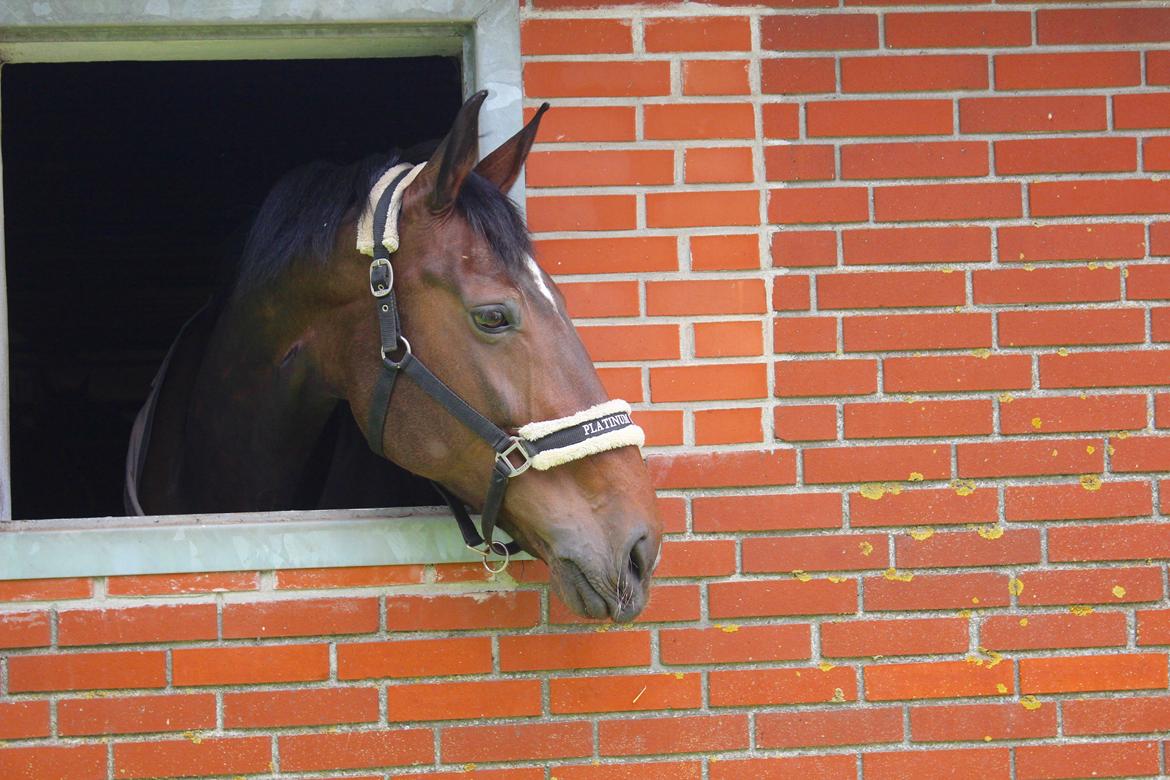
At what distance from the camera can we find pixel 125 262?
618cm

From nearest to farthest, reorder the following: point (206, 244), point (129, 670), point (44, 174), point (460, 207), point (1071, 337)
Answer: point (460, 207), point (129, 670), point (1071, 337), point (44, 174), point (206, 244)

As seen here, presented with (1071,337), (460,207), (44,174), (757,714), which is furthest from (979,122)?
(44,174)

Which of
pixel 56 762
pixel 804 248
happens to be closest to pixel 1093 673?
pixel 804 248

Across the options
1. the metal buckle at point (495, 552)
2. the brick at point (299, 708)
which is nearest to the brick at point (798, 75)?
the metal buckle at point (495, 552)

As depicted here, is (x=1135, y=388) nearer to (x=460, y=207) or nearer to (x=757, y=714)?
(x=757, y=714)

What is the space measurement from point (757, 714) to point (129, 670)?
4.56 ft

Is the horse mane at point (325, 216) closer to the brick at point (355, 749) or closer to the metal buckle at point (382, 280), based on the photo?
the metal buckle at point (382, 280)

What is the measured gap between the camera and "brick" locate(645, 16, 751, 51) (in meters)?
2.65

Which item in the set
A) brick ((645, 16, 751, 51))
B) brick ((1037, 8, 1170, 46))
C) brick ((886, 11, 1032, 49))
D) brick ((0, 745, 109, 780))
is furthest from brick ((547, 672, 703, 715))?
brick ((1037, 8, 1170, 46))

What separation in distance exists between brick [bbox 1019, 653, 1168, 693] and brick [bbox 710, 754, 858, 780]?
455 millimetres

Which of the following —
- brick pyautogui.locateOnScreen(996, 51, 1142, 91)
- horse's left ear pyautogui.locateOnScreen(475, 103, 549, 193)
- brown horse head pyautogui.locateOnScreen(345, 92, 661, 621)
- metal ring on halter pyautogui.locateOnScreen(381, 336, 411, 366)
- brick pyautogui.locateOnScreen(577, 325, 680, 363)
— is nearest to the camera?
brown horse head pyautogui.locateOnScreen(345, 92, 661, 621)

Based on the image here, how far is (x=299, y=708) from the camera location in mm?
2535

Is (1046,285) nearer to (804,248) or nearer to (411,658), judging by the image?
(804,248)

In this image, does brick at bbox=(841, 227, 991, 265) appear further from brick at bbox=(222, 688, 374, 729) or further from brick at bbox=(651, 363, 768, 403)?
brick at bbox=(222, 688, 374, 729)
